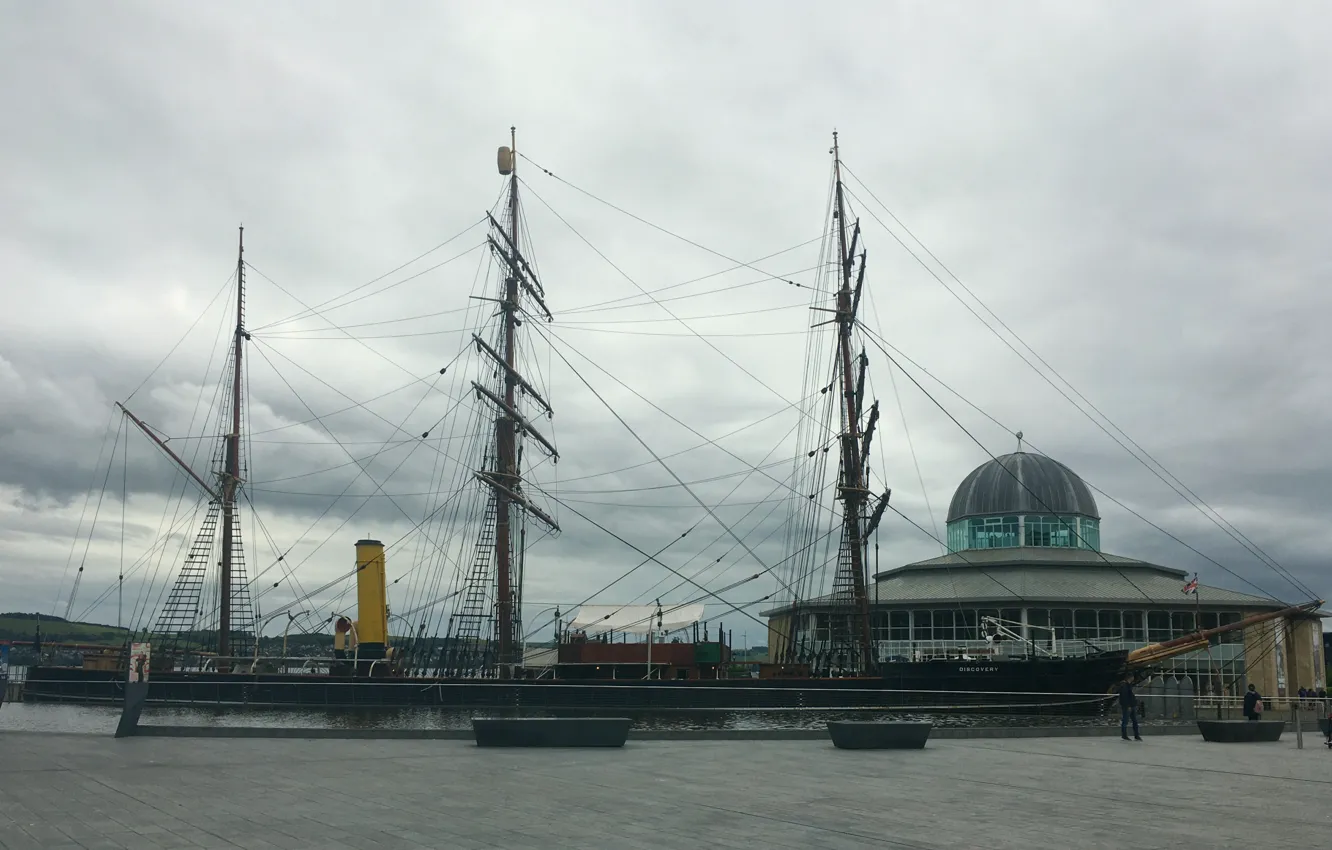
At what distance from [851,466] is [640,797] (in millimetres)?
31981

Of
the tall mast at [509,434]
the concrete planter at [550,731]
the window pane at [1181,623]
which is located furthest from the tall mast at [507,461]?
the window pane at [1181,623]

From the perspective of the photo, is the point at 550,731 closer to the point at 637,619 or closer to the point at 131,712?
the point at 131,712

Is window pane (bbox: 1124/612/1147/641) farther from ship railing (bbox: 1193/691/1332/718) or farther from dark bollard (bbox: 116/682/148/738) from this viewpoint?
dark bollard (bbox: 116/682/148/738)

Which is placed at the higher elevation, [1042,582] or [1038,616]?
[1042,582]

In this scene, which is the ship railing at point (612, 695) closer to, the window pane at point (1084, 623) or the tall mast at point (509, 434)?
the tall mast at point (509, 434)

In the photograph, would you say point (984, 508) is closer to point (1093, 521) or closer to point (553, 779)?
point (1093, 521)

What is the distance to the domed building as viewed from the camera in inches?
2227

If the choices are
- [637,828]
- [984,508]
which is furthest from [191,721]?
[984,508]

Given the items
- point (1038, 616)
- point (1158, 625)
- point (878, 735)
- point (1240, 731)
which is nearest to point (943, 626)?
point (1038, 616)

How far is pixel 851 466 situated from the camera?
44188 mm

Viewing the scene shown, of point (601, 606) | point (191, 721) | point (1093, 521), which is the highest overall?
point (1093, 521)

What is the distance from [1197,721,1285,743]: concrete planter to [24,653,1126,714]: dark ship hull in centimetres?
1259

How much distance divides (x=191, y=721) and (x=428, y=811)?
29275 mm

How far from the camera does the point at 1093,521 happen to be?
68750mm
